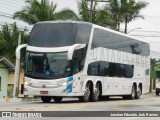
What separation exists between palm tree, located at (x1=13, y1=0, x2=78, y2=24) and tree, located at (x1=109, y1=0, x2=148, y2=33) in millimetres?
9306

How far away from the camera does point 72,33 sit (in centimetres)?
2486

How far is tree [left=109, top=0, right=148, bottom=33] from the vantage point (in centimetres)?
5806

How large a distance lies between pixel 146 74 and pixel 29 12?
16754 millimetres

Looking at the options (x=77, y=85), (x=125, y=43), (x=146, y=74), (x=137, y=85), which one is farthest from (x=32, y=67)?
(x=146, y=74)

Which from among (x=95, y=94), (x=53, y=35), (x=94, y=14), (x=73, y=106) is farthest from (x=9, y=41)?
(x=73, y=106)

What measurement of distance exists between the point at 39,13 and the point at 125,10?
511 inches

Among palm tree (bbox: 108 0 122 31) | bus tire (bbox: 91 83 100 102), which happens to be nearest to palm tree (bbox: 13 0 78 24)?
palm tree (bbox: 108 0 122 31)

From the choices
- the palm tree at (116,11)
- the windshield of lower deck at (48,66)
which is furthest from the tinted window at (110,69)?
the palm tree at (116,11)

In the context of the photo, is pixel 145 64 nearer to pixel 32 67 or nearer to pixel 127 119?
pixel 32 67

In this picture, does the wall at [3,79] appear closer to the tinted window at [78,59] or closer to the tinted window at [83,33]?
the tinted window at [83,33]

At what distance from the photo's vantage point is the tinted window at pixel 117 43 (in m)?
27.3

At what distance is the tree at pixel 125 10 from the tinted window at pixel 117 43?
20.7 m

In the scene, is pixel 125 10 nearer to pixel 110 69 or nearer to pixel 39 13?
pixel 39 13

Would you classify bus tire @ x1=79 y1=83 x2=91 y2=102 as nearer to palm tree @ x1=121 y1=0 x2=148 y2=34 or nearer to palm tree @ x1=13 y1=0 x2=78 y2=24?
palm tree @ x1=13 y1=0 x2=78 y2=24
